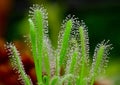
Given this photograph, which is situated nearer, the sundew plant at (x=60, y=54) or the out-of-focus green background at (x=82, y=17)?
the sundew plant at (x=60, y=54)

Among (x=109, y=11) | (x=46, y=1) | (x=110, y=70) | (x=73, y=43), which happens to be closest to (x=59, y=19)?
(x=46, y=1)

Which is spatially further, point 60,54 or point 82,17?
point 82,17

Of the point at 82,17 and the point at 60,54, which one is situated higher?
the point at 82,17

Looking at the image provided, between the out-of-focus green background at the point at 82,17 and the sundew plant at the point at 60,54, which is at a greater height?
the out-of-focus green background at the point at 82,17

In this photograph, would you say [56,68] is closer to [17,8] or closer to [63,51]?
[63,51]

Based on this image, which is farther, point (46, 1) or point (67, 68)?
point (46, 1)
